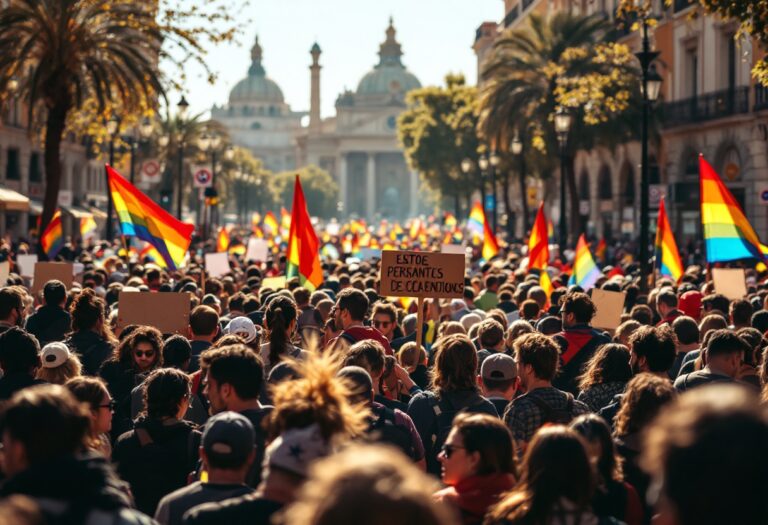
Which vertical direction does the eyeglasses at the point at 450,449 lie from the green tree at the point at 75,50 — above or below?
below

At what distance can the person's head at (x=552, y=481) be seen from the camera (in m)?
4.76

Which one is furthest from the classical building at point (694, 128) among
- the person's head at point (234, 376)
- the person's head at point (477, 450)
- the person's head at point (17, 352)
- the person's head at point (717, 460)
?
the person's head at point (717, 460)

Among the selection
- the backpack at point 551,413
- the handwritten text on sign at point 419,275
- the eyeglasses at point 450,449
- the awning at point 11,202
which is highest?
the awning at point 11,202

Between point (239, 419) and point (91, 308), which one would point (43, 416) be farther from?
point (91, 308)

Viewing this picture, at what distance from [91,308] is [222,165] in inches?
2760

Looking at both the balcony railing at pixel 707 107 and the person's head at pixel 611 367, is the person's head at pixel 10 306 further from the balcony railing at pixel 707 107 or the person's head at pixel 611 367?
the balcony railing at pixel 707 107

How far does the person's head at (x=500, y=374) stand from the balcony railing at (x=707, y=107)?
1367 inches

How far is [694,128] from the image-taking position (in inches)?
1804

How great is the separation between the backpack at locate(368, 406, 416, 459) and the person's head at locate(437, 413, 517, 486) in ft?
5.77

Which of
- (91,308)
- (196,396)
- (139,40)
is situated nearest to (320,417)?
(196,396)

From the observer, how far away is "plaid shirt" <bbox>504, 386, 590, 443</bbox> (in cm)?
736

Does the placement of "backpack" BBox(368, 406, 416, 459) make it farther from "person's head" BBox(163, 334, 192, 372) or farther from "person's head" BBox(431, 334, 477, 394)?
"person's head" BBox(163, 334, 192, 372)

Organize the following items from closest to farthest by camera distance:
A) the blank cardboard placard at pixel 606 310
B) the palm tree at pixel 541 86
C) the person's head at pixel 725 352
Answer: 1. the person's head at pixel 725 352
2. the blank cardboard placard at pixel 606 310
3. the palm tree at pixel 541 86

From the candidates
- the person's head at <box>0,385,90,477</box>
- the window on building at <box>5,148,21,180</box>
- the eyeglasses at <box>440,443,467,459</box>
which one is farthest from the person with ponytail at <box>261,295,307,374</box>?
the window on building at <box>5,148,21,180</box>
